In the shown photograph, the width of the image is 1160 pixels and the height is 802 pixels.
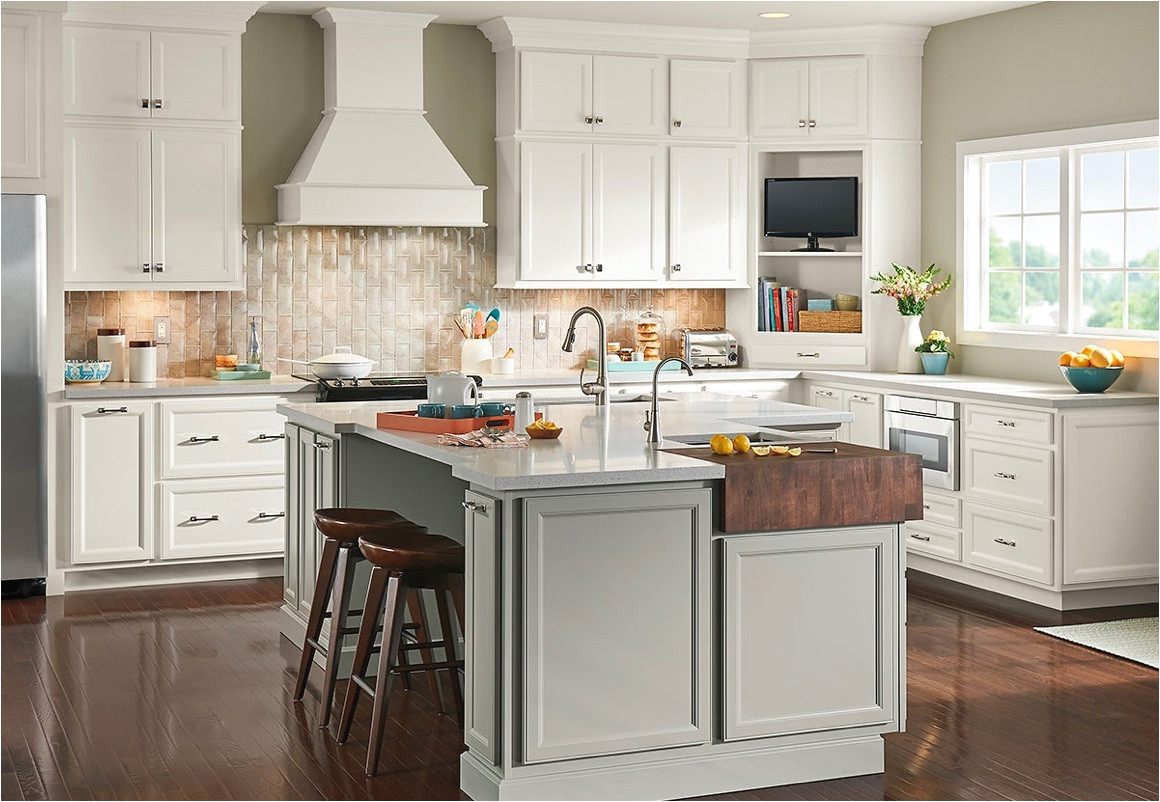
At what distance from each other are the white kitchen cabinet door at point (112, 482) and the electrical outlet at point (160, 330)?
651 mm

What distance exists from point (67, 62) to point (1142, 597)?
5.33 meters

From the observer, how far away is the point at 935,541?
6.52 metres

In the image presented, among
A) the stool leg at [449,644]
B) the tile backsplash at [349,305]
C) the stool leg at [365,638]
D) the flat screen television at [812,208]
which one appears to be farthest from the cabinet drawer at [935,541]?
the stool leg at [365,638]

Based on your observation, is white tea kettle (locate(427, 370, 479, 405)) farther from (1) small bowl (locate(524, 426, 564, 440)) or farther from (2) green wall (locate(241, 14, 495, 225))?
(2) green wall (locate(241, 14, 495, 225))

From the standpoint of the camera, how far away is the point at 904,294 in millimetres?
7184

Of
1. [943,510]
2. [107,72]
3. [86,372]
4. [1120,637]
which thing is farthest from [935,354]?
[107,72]

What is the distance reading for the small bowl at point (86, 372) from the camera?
636 centimetres

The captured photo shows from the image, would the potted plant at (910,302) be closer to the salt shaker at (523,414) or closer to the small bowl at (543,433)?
the salt shaker at (523,414)

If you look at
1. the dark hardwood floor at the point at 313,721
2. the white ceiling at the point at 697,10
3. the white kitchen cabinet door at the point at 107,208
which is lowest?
the dark hardwood floor at the point at 313,721

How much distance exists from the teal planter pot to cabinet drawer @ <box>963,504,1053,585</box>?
1.03 meters

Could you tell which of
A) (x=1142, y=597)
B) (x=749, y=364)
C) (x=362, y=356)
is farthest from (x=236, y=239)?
(x=1142, y=597)

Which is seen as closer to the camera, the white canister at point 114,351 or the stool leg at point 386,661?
the stool leg at point 386,661

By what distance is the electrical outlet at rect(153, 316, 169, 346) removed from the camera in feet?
22.5

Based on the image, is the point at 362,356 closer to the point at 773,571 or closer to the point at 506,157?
the point at 506,157
